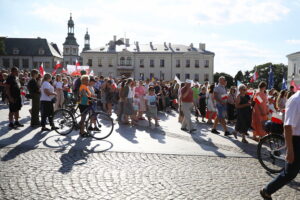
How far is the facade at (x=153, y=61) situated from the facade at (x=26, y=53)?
13.9 m

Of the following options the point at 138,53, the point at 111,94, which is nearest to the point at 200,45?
the point at 138,53

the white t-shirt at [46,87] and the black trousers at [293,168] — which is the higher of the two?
the white t-shirt at [46,87]

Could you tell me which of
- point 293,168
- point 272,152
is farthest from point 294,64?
point 293,168

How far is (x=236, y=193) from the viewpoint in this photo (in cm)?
504

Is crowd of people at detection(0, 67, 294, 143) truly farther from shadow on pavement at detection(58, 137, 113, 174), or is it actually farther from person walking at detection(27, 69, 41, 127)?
shadow on pavement at detection(58, 137, 113, 174)

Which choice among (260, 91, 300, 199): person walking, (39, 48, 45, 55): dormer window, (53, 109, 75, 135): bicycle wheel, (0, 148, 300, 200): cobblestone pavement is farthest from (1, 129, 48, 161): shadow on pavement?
(39, 48, 45, 55): dormer window

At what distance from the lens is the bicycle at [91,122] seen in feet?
30.7

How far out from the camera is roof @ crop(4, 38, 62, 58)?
270 ft

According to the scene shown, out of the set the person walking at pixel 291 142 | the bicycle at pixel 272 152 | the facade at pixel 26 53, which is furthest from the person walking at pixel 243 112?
the facade at pixel 26 53

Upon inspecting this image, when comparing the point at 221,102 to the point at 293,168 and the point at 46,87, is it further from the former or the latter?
the point at 293,168

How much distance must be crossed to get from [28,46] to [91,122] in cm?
8081

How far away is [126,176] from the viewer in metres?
5.73

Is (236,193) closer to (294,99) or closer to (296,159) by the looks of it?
(296,159)

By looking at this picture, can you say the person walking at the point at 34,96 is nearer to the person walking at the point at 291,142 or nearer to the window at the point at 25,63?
the person walking at the point at 291,142
